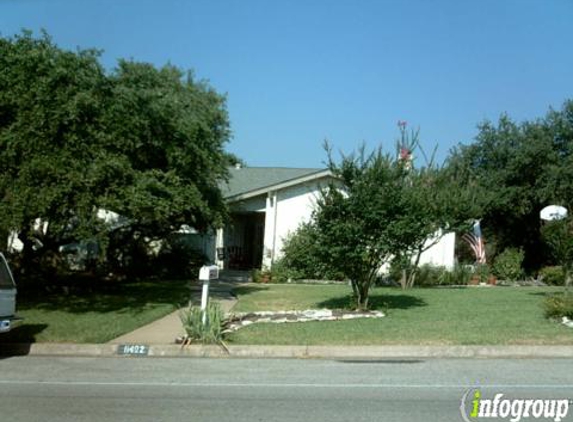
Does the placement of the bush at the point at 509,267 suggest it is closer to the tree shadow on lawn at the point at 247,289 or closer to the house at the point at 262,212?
the house at the point at 262,212

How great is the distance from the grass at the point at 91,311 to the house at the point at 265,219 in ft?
23.6

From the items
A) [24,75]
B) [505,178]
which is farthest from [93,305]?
[505,178]

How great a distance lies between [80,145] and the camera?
15039mm

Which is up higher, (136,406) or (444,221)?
(444,221)

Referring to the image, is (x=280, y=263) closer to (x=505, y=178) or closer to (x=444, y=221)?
(x=444, y=221)

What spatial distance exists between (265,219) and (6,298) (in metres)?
19.8

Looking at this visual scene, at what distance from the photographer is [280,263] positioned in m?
26.8

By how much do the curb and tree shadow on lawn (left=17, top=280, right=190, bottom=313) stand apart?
154 inches

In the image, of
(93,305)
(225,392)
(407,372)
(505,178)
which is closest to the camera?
(225,392)

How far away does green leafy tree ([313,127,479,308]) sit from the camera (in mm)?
14883

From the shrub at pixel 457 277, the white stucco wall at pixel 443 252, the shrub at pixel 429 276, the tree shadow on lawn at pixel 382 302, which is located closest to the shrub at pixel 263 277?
the shrub at pixel 429 276

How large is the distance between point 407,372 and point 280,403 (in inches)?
113

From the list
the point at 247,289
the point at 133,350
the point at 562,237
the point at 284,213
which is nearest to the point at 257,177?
the point at 284,213

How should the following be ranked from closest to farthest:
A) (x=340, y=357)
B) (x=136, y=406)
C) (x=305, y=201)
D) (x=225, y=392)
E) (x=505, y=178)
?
(x=136, y=406), (x=225, y=392), (x=340, y=357), (x=305, y=201), (x=505, y=178)
